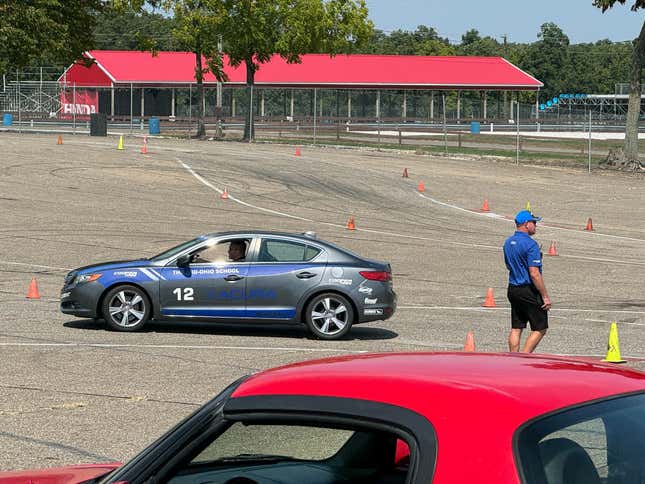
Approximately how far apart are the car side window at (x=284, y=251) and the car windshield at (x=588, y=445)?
1368 centimetres

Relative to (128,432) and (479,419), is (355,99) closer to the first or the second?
(128,432)

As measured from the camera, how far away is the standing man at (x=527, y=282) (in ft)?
45.0

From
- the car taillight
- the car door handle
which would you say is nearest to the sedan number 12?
the car door handle

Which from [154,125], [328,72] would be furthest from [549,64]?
[154,125]

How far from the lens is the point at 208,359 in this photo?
14625 mm

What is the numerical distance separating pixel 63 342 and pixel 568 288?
1153 centimetres

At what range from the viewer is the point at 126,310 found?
17172 millimetres

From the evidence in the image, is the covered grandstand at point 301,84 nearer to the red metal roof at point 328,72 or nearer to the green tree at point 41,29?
the red metal roof at point 328,72

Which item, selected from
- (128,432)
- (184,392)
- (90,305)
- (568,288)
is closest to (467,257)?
(568,288)

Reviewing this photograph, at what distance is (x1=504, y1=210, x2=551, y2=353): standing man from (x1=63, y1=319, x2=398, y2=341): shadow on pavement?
3512 mm

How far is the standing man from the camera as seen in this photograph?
1372cm

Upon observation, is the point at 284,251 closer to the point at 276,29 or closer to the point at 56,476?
the point at 56,476

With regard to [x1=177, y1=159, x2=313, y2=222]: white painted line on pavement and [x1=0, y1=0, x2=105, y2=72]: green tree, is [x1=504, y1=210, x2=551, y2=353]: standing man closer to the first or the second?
[x1=177, y1=159, x2=313, y2=222]: white painted line on pavement

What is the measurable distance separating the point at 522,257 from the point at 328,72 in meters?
79.9
